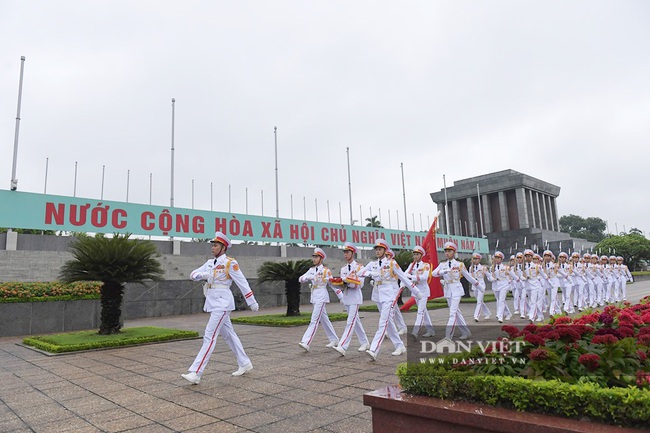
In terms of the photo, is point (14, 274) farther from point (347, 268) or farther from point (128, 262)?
point (347, 268)

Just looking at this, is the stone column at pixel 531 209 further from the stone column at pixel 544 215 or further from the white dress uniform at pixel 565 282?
the white dress uniform at pixel 565 282

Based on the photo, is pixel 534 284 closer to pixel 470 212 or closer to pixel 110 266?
pixel 110 266

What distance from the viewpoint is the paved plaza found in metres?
4.49

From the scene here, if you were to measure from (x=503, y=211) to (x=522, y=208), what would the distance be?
277cm

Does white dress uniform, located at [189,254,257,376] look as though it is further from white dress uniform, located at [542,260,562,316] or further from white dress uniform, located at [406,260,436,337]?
white dress uniform, located at [542,260,562,316]

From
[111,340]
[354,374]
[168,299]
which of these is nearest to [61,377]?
[111,340]

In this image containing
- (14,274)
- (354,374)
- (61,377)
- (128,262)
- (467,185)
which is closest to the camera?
(354,374)

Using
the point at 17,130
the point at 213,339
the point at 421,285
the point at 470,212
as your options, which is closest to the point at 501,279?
the point at 421,285

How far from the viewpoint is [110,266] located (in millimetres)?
11477

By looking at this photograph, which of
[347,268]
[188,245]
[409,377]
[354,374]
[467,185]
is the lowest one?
[354,374]

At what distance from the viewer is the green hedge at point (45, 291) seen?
1338cm

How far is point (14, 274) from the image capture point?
17.9 meters

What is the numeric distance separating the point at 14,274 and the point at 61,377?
13708mm

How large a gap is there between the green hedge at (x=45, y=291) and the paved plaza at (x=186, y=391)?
4.76 metres
